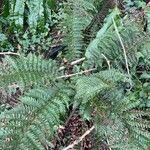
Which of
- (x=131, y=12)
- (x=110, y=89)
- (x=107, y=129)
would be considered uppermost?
(x=131, y=12)

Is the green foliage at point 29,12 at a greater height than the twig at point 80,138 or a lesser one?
greater

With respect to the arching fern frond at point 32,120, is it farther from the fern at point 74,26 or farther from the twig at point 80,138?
the fern at point 74,26

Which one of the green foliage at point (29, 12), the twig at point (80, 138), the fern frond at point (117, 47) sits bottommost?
the twig at point (80, 138)

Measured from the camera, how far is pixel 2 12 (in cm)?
468

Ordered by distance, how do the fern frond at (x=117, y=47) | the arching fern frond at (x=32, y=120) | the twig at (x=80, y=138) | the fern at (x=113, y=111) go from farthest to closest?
the fern frond at (x=117, y=47) → the twig at (x=80, y=138) → the fern at (x=113, y=111) → the arching fern frond at (x=32, y=120)

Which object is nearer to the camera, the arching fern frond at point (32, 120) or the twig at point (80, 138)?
the arching fern frond at point (32, 120)

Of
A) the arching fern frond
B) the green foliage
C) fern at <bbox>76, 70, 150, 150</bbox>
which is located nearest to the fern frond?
fern at <bbox>76, 70, 150, 150</bbox>

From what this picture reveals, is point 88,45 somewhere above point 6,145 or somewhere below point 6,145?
above

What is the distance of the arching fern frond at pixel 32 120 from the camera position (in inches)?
119

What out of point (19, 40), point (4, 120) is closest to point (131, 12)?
point (19, 40)

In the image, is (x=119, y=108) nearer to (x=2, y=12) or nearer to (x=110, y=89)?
(x=110, y=89)

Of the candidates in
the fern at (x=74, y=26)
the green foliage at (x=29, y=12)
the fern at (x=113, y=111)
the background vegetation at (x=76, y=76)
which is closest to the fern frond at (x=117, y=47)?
the background vegetation at (x=76, y=76)

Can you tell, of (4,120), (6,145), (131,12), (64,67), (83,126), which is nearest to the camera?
(6,145)

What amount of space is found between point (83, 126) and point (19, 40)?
1470 millimetres
